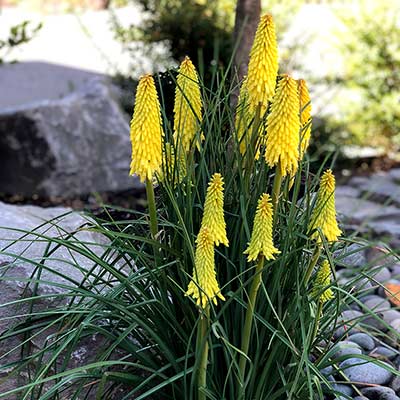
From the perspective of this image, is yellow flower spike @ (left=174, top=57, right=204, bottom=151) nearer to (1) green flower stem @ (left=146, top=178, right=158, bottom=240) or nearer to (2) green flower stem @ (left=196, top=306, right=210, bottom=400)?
(1) green flower stem @ (left=146, top=178, right=158, bottom=240)

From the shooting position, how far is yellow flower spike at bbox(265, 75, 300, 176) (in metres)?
1.95

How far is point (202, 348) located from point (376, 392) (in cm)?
108

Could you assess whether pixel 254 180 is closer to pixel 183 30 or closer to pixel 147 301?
pixel 147 301

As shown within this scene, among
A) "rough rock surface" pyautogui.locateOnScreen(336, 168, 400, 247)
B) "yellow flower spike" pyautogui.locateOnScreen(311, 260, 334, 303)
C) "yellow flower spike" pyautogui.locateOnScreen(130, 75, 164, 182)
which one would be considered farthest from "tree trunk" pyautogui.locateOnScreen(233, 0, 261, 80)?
"yellow flower spike" pyautogui.locateOnScreen(130, 75, 164, 182)

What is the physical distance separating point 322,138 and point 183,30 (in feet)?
4.77

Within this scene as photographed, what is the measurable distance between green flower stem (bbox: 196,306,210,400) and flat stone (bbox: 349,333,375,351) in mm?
1321

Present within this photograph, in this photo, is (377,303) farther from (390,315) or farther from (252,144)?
(252,144)

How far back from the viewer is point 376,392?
2.83m

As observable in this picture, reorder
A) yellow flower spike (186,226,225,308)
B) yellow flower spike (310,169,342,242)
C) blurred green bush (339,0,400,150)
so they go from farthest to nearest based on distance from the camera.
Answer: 1. blurred green bush (339,0,400,150)
2. yellow flower spike (310,169,342,242)
3. yellow flower spike (186,226,225,308)

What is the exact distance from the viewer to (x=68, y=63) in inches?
431

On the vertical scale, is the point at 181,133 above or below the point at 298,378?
above

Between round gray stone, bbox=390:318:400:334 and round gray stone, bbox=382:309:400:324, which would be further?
round gray stone, bbox=382:309:400:324

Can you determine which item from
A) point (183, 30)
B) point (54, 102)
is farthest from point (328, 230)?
point (183, 30)

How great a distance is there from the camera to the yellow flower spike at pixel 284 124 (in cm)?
195
